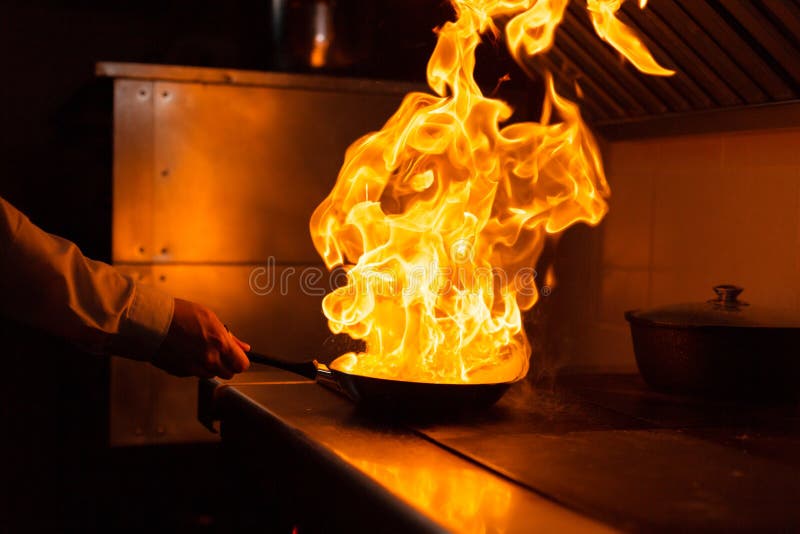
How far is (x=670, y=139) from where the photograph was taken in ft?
7.70

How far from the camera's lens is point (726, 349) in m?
1.58

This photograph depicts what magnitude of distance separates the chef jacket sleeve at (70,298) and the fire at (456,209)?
303 millimetres

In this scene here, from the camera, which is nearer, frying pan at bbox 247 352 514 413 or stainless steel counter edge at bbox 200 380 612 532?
stainless steel counter edge at bbox 200 380 612 532

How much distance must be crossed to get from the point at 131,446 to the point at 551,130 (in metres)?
1.25

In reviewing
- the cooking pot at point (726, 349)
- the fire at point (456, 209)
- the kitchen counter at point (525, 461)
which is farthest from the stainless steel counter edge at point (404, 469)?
the cooking pot at point (726, 349)

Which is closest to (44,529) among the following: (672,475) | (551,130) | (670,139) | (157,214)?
(157,214)

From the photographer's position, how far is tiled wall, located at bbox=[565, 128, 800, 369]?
1992 millimetres

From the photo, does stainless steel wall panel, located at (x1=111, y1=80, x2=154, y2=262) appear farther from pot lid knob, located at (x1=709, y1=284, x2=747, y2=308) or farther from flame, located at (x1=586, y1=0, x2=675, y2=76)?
pot lid knob, located at (x1=709, y1=284, x2=747, y2=308)

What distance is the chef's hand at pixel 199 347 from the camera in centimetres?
153

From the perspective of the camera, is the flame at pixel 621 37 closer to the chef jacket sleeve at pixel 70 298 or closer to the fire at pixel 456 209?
the fire at pixel 456 209

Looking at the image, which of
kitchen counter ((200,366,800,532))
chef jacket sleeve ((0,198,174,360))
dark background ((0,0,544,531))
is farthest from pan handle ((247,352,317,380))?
dark background ((0,0,544,531))

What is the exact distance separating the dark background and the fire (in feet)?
2.25

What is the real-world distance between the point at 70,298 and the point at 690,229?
1413 millimetres

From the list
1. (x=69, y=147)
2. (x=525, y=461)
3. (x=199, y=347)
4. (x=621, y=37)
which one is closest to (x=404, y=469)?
(x=525, y=461)
